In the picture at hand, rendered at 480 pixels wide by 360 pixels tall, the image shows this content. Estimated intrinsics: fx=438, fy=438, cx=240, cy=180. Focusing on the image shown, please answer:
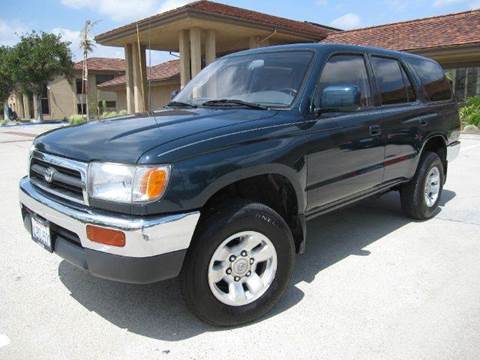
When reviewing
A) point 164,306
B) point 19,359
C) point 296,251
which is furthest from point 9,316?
point 296,251

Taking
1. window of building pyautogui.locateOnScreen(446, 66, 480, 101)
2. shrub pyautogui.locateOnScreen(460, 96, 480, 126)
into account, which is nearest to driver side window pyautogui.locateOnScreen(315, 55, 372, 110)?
shrub pyautogui.locateOnScreen(460, 96, 480, 126)

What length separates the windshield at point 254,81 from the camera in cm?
347

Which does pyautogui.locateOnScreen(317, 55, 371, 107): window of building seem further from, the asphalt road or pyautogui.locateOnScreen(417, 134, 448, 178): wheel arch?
the asphalt road

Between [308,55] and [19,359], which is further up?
[308,55]

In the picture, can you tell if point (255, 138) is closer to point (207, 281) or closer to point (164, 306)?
point (207, 281)

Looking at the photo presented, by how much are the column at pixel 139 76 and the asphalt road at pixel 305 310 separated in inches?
675

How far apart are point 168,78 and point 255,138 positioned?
2345 centimetres

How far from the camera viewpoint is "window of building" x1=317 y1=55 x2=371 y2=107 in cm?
362

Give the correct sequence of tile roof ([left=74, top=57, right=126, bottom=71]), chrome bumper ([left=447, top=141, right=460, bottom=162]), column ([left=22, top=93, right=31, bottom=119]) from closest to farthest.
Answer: chrome bumper ([left=447, top=141, right=460, bottom=162]) < tile roof ([left=74, top=57, right=126, bottom=71]) < column ([left=22, top=93, right=31, bottom=119])

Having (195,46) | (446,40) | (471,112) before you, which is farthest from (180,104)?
(446,40)

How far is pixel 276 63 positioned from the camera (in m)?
3.72

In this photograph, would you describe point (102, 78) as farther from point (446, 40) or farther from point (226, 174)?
point (226, 174)

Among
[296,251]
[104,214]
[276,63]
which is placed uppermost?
[276,63]

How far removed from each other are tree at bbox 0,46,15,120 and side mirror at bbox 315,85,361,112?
38.1m
